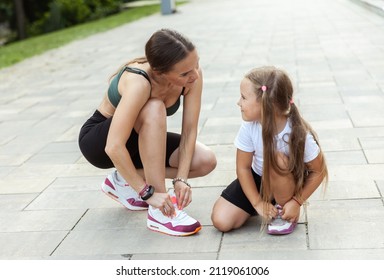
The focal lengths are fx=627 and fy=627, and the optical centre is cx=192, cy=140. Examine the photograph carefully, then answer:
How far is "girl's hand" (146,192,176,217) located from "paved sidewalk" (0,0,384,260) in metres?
0.12

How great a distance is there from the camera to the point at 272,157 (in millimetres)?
2766

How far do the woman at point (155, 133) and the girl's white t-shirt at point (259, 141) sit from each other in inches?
13.3

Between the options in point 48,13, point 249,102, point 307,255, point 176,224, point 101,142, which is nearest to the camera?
point 307,255

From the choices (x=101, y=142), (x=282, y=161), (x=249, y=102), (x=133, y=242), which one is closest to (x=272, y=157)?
(x=282, y=161)

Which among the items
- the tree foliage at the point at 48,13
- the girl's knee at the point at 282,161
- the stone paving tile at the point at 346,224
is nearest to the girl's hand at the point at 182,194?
the girl's knee at the point at 282,161

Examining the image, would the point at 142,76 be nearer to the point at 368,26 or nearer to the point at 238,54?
the point at 238,54

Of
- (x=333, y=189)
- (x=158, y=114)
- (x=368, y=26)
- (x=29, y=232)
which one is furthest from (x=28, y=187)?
(x=368, y=26)

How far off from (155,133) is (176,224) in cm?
44

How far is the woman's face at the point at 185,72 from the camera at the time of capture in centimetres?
277

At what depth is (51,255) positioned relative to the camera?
2.84 m

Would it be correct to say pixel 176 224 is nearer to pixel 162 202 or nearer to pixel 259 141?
pixel 162 202

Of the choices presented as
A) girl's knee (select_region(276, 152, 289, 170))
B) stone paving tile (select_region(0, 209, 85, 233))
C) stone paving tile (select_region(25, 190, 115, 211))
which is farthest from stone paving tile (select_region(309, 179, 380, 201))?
stone paving tile (select_region(0, 209, 85, 233))

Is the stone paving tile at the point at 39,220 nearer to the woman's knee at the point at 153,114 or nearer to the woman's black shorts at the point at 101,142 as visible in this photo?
the woman's black shorts at the point at 101,142

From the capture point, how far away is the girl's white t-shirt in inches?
110
